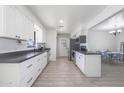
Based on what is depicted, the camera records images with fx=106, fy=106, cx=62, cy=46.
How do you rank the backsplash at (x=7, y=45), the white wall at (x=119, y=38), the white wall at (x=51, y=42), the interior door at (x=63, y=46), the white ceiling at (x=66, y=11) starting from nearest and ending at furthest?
the backsplash at (x=7, y=45), the white ceiling at (x=66, y=11), the white wall at (x=51, y=42), the white wall at (x=119, y=38), the interior door at (x=63, y=46)

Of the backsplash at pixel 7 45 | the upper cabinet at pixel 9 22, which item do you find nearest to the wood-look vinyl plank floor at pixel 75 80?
the backsplash at pixel 7 45

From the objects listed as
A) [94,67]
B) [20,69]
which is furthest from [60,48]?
[20,69]

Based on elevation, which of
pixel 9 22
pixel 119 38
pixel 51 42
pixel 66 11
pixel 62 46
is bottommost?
pixel 62 46

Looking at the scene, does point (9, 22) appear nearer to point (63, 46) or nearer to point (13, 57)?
point (13, 57)

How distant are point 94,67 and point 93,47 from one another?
19.4 feet

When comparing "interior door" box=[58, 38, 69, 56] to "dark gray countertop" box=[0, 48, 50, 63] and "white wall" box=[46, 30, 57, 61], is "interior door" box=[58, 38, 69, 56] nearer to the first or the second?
"white wall" box=[46, 30, 57, 61]

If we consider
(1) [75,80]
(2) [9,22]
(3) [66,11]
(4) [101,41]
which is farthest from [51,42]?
(2) [9,22]

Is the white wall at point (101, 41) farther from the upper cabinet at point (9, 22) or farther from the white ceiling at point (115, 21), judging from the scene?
the upper cabinet at point (9, 22)

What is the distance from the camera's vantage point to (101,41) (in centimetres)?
970

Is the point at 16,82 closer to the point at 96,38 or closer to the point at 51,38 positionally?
the point at 51,38

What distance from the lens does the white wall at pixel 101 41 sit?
9648 millimetres

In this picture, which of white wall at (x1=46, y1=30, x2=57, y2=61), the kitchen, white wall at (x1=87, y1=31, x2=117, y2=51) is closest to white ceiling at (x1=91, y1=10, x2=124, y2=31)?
the kitchen

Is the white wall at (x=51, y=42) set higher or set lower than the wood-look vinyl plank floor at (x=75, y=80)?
higher

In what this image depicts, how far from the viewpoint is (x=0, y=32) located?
6.50 feet
